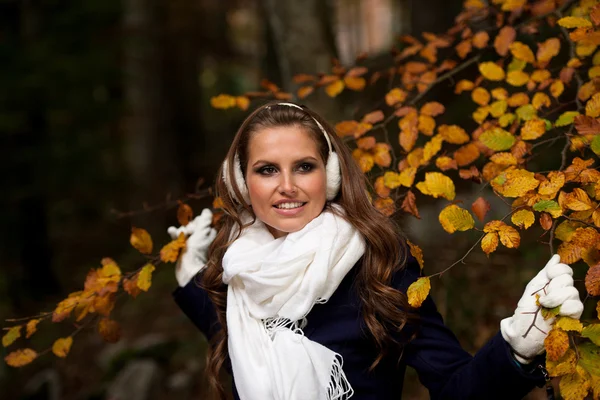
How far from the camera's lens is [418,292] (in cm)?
178

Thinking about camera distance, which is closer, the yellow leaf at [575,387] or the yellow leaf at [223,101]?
the yellow leaf at [575,387]

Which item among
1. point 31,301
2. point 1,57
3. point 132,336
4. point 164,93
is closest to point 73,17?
point 1,57

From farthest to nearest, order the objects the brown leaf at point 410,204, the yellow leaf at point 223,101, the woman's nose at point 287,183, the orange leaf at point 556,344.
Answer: the yellow leaf at point 223,101 < the brown leaf at point 410,204 < the woman's nose at point 287,183 < the orange leaf at point 556,344

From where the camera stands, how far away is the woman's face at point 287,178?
204 cm

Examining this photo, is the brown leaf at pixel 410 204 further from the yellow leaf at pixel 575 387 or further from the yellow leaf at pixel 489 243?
the yellow leaf at pixel 575 387

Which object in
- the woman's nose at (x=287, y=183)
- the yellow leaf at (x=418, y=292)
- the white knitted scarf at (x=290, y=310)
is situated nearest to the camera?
the yellow leaf at (x=418, y=292)

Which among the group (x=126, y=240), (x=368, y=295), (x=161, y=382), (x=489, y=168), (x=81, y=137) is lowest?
(x=126, y=240)

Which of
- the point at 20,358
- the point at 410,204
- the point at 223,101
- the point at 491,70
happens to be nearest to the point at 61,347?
the point at 20,358

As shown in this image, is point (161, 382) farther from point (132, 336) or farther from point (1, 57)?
point (1, 57)

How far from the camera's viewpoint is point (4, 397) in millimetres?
5082

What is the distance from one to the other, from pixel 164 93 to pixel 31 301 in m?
4.02

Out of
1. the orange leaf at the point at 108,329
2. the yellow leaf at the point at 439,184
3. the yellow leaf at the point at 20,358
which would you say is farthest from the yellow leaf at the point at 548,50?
the yellow leaf at the point at 20,358

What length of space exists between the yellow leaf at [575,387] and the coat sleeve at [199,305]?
136 cm

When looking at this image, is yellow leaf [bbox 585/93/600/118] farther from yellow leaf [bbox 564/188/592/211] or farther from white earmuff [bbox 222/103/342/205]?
white earmuff [bbox 222/103/342/205]
